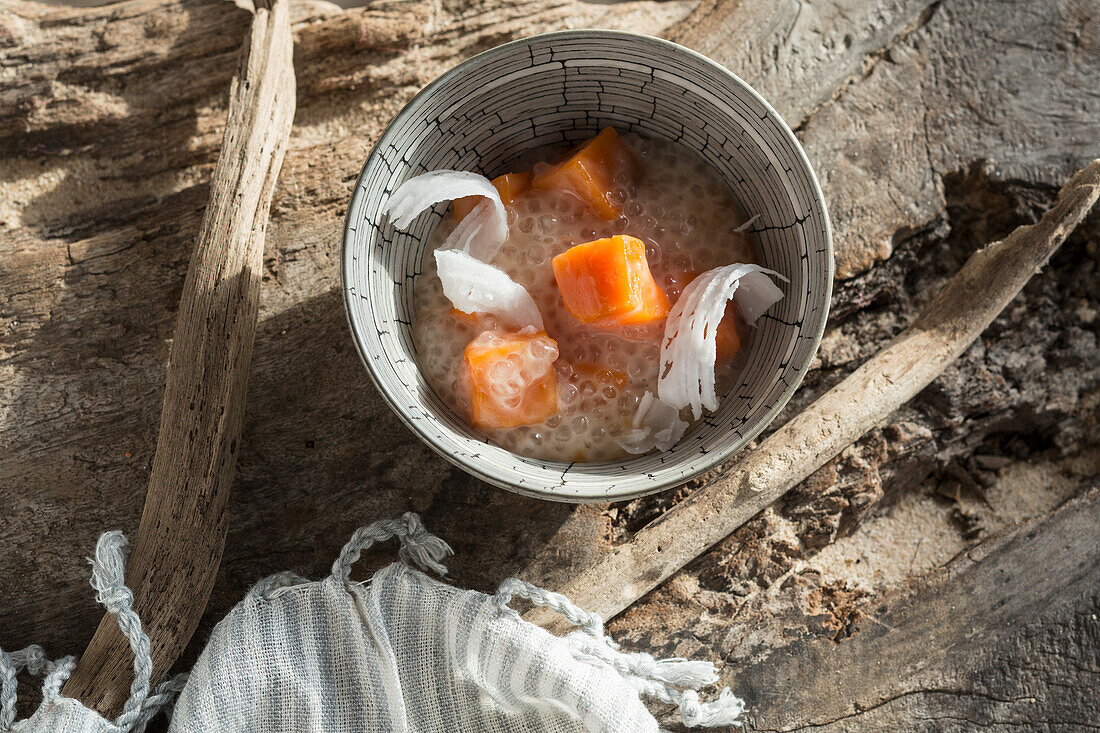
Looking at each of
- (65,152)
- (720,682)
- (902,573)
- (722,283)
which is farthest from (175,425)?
(902,573)

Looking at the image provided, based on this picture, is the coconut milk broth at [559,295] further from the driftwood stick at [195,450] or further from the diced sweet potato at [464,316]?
the driftwood stick at [195,450]

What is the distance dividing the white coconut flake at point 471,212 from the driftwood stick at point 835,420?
0.65m

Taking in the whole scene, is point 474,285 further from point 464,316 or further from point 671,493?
point 671,493

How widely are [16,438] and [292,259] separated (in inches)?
26.1

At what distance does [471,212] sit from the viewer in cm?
144

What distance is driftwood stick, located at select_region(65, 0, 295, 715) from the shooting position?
154cm

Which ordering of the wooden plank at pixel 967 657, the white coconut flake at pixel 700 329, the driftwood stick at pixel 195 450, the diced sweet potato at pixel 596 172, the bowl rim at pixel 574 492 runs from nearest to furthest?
the bowl rim at pixel 574 492, the white coconut flake at pixel 700 329, the diced sweet potato at pixel 596 172, the driftwood stick at pixel 195 450, the wooden plank at pixel 967 657

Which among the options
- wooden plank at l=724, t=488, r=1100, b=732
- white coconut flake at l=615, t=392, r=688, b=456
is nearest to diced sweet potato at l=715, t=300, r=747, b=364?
white coconut flake at l=615, t=392, r=688, b=456

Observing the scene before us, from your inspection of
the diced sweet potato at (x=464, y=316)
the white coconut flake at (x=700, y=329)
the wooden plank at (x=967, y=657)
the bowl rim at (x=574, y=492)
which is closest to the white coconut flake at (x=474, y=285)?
the diced sweet potato at (x=464, y=316)

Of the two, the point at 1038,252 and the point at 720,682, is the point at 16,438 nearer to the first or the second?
the point at 720,682

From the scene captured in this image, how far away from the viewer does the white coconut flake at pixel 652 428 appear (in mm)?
1388

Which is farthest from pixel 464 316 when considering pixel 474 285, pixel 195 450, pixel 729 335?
pixel 195 450

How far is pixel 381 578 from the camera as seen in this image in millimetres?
1607

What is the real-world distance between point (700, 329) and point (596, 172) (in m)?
0.35
